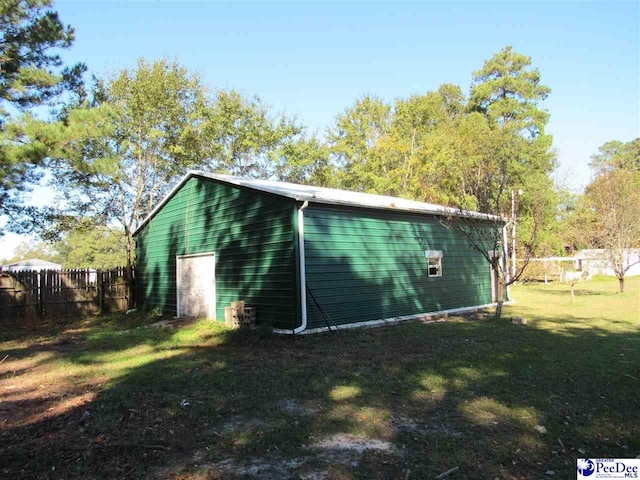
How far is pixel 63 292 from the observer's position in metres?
14.5

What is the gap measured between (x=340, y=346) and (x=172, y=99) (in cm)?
2056

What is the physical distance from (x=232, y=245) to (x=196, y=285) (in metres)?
2.14

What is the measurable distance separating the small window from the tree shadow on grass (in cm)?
509

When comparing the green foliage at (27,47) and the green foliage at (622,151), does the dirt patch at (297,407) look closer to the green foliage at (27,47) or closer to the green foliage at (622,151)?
the green foliage at (27,47)

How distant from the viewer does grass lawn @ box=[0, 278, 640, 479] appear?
3.36 meters

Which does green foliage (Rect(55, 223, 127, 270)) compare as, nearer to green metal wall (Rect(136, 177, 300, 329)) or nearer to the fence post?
the fence post

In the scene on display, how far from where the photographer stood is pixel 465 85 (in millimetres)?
37469

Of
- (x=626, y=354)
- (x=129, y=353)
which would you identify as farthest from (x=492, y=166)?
(x=129, y=353)

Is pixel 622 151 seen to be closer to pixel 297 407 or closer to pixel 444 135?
pixel 444 135

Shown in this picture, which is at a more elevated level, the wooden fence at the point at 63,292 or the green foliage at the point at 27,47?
the green foliage at the point at 27,47

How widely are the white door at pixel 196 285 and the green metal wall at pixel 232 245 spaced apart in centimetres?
24

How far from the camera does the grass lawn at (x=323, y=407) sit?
336 centimetres

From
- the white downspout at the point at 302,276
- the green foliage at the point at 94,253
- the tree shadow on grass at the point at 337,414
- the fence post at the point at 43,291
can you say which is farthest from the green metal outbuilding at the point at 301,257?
the green foliage at the point at 94,253

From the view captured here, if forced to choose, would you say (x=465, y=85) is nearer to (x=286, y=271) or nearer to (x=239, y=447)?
(x=286, y=271)
